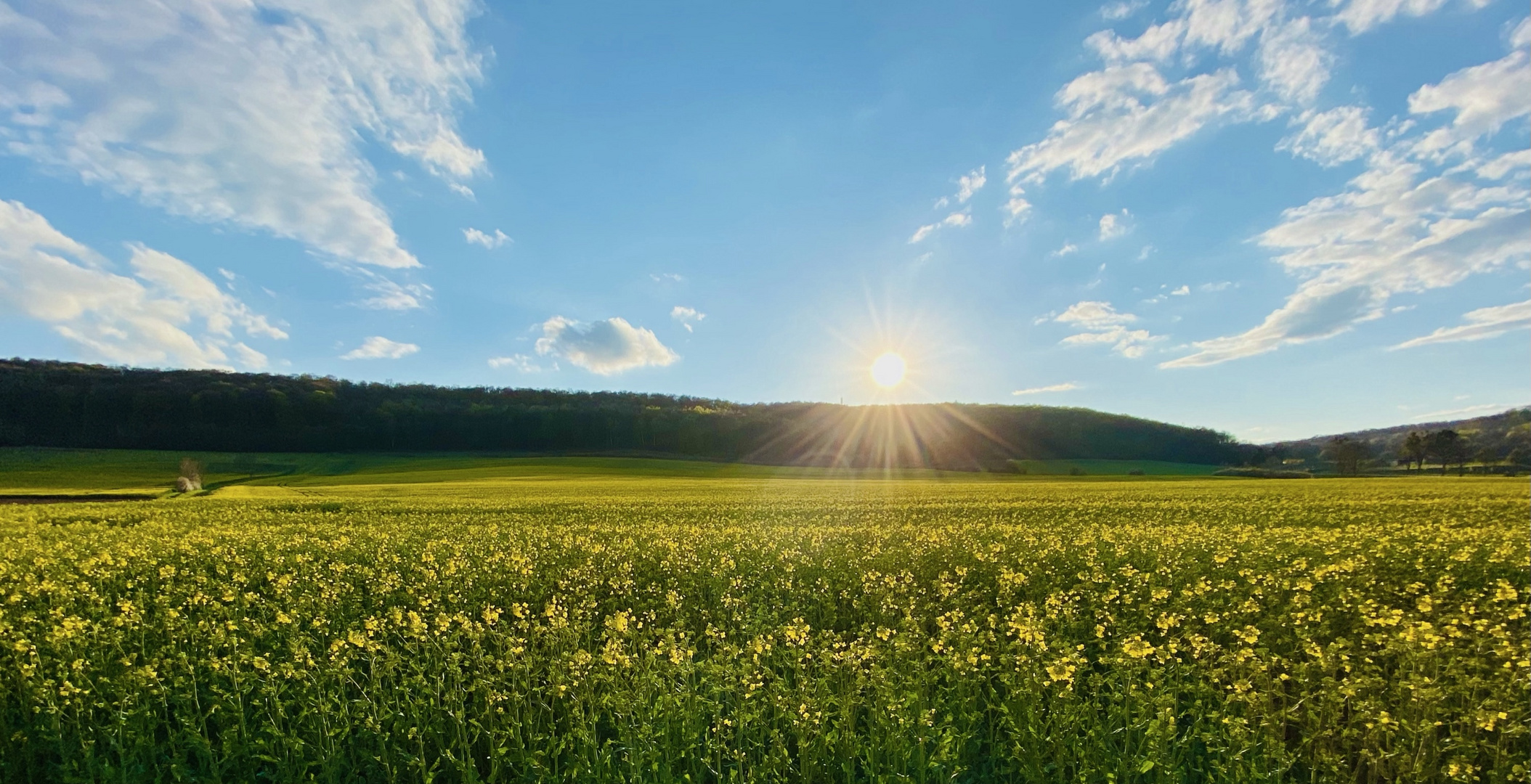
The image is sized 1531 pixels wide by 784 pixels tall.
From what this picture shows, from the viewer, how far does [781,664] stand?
567 cm

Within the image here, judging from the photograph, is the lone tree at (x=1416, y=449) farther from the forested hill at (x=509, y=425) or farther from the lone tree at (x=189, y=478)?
the lone tree at (x=189, y=478)

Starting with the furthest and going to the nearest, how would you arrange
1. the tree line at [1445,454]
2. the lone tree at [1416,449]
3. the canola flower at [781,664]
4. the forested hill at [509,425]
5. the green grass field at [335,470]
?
the forested hill at [509,425] → the lone tree at [1416,449] → the tree line at [1445,454] → the green grass field at [335,470] → the canola flower at [781,664]

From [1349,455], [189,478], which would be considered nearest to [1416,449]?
[1349,455]

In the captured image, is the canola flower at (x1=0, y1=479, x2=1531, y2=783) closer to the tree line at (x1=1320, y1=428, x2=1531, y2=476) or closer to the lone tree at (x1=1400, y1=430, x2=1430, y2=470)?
the tree line at (x1=1320, y1=428, x2=1531, y2=476)

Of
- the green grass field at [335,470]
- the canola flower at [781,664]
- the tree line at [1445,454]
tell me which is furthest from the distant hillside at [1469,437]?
the canola flower at [781,664]

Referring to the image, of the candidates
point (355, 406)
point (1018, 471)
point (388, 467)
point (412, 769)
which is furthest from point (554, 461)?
point (412, 769)

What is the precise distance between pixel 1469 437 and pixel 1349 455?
1343 cm

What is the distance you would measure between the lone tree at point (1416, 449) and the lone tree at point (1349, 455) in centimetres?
412

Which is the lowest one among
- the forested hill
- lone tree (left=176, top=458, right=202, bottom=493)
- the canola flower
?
the canola flower

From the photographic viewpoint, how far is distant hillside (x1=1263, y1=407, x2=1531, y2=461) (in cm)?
7929

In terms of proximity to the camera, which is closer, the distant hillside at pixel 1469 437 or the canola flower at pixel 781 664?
the canola flower at pixel 781 664

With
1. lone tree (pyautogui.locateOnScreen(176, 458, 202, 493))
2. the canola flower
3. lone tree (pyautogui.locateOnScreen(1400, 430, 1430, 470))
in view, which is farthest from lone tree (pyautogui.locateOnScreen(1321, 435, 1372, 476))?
lone tree (pyautogui.locateOnScreen(176, 458, 202, 493))

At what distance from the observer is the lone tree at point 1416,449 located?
77.9 metres

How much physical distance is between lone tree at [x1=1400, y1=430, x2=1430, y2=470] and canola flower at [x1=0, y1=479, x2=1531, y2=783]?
305 ft
